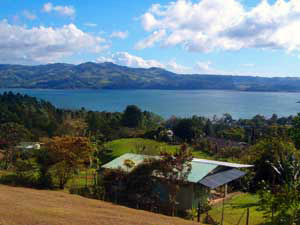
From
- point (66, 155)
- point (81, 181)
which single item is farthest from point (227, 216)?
point (81, 181)

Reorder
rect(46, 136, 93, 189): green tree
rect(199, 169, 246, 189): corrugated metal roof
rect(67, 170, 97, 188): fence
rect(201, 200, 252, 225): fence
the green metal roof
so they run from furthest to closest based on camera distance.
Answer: rect(67, 170, 97, 188): fence
rect(46, 136, 93, 189): green tree
the green metal roof
rect(199, 169, 246, 189): corrugated metal roof
rect(201, 200, 252, 225): fence

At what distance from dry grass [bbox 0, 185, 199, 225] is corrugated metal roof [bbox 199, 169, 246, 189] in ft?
12.4

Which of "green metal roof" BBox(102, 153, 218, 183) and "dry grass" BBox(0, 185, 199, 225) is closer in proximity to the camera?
"dry grass" BBox(0, 185, 199, 225)

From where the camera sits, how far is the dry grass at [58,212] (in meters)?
10.3

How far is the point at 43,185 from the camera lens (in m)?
18.1

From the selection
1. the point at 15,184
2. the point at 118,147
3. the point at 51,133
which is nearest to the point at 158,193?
the point at 15,184

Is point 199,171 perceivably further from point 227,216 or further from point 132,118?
point 132,118

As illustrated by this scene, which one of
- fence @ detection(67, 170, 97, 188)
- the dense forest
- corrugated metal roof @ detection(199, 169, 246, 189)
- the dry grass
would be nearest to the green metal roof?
corrugated metal roof @ detection(199, 169, 246, 189)

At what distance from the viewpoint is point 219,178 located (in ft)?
57.3

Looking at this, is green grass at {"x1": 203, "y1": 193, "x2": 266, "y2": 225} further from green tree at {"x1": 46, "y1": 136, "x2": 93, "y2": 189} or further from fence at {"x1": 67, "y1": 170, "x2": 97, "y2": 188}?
green tree at {"x1": 46, "y1": 136, "x2": 93, "y2": 189}

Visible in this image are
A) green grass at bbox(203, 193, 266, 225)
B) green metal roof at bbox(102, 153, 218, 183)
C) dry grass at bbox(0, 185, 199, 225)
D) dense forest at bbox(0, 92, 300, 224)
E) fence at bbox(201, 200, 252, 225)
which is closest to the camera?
dry grass at bbox(0, 185, 199, 225)

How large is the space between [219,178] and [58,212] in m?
8.90

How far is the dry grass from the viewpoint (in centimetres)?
1031

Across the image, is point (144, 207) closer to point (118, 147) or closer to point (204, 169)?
point (204, 169)
